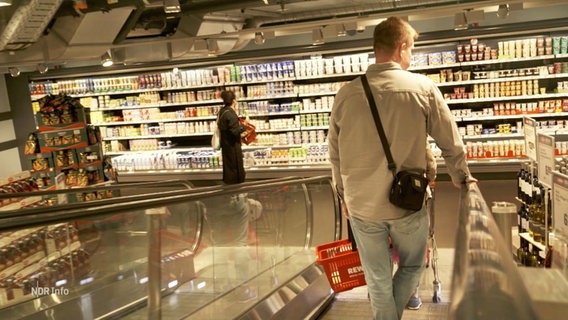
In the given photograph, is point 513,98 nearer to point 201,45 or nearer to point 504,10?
point 504,10

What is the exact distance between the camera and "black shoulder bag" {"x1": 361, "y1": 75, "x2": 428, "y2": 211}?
263 centimetres

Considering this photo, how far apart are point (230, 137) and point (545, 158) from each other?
14.3 ft

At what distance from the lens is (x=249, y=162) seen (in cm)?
1062

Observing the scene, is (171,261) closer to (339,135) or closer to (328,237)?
(339,135)

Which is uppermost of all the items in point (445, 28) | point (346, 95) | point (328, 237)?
point (445, 28)

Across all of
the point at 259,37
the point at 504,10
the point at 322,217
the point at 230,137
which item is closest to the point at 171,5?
the point at 259,37

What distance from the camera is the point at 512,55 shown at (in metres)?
8.97

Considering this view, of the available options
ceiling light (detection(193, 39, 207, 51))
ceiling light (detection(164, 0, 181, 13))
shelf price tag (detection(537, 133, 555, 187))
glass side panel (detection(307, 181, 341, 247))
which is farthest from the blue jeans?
ceiling light (detection(193, 39, 207, 51))

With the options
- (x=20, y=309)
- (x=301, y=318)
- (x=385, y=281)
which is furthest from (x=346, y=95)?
(x=20, y=309)

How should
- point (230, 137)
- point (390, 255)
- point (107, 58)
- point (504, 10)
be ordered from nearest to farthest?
point (390, 255) → point (504, 10) → point (230, 137) → point (107, 58)

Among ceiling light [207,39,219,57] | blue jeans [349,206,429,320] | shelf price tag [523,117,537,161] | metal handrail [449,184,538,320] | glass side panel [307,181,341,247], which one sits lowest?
glass side panel [307,181,341,247]

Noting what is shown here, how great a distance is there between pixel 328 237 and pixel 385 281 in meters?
4.32

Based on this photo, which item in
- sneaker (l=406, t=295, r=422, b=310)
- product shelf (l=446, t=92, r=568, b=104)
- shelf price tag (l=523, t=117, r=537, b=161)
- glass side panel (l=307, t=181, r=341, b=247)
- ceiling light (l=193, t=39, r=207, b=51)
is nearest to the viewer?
sneaker (l=406, t=295, r=422, b=310)

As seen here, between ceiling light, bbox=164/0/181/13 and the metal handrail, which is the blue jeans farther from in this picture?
ceiling light, bbox=164/0/181/13
